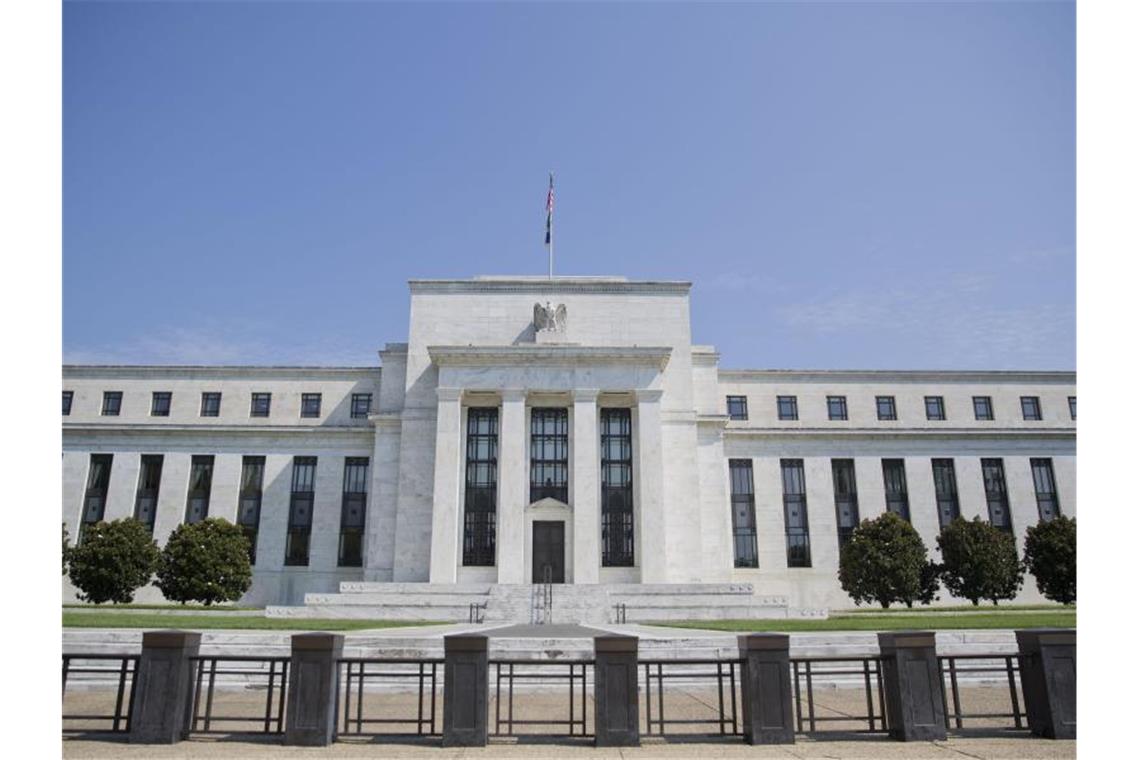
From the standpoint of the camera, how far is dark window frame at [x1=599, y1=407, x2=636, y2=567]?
45.1 metres

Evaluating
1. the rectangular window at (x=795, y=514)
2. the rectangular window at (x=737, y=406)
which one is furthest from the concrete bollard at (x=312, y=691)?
the rectangular window at (x=737, y=406)

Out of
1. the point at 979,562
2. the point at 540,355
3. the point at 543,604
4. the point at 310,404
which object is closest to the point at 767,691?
the point at 543,604

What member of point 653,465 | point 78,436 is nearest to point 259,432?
point 78,436

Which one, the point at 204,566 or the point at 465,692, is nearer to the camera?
the point at 465,692

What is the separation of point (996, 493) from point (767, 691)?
47731 mm

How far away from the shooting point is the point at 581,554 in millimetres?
43719

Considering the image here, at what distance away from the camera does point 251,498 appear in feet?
167

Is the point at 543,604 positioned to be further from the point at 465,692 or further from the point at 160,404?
the point at 160,404

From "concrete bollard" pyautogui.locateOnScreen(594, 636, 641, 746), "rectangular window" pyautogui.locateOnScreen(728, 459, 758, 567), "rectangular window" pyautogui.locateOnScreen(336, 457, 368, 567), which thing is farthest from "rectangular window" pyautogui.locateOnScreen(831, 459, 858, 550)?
"concrete bollard" pyautogui.locateOnScreen(594, 636, 641, 746)

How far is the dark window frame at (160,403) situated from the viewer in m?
53.2

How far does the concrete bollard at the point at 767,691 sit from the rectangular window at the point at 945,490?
147 feet

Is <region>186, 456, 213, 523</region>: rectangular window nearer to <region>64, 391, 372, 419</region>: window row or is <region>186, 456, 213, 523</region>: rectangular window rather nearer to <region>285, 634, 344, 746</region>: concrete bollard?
<region>64, 391, 372, 419</region>: window row
